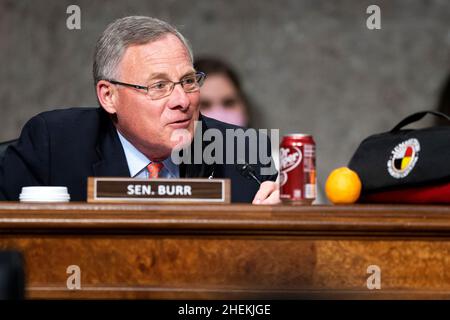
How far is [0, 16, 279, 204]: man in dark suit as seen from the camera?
7.78 ft

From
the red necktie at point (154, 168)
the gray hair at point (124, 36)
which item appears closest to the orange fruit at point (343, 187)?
the red necktie at point (154, 168)

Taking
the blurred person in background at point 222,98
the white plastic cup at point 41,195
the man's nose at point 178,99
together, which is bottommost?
the white plastic cup at point 41,195

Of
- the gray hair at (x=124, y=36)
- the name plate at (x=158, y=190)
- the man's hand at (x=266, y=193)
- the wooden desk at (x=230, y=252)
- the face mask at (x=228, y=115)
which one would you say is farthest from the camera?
the face mask at (x=228, y=115)

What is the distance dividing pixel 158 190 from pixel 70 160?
25.7 inches

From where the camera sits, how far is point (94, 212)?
1.65 meters

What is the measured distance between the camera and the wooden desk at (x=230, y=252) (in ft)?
5.32

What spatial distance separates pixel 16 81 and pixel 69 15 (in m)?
0.46

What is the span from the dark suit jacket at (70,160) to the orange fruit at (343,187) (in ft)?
1.57

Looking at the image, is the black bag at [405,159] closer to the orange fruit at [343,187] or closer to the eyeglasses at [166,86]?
the orange fruit at [343,187]

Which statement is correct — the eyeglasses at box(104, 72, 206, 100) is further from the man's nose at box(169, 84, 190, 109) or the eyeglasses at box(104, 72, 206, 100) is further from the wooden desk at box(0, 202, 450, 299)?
the wooden desk at box(0, 202, 450, 299)

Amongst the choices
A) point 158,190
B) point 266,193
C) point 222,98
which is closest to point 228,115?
point 222,98

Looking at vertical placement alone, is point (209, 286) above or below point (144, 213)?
below
